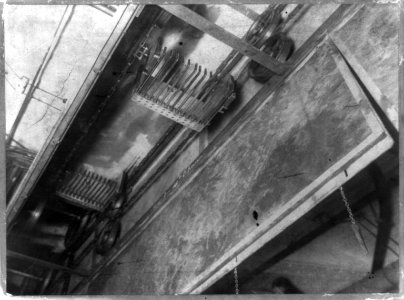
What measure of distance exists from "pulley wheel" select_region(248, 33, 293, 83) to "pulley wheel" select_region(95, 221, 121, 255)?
2452 mm

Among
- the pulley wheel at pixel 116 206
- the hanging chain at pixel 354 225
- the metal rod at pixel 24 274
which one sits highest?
the pulley wheel at pixel 116 206

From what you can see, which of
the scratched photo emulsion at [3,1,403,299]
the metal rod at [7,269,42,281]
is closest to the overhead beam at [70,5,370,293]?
the scratched photo emulsion at [3,1,403,299]

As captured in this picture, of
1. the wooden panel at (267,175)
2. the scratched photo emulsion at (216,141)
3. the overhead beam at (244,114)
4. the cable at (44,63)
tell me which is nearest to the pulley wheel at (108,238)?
the scratched photo emulsion at (216,141)

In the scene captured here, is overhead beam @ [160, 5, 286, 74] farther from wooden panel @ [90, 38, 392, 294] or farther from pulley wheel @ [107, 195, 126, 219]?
pulley wheel @ [107, 195, 126, 219]

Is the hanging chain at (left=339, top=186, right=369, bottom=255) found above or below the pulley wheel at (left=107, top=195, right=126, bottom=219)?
below

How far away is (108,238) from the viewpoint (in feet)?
14.1

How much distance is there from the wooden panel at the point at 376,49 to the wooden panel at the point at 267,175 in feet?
0.25

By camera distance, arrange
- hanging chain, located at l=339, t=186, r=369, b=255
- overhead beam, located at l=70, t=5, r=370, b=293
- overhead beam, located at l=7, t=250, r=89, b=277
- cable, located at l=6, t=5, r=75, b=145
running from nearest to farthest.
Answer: hanging chain, located at l=339, t=186, r=369, b=255 → overhead beam, located at l=70, t=5, r=370, b=293 → cable, located at l=6, t=5, r=75, b=145 → overhead beam, located at l=7, t=250, r=89, b=277

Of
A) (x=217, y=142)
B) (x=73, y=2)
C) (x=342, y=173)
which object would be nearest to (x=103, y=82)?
(x=217, y=142)

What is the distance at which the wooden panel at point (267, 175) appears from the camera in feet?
6.54

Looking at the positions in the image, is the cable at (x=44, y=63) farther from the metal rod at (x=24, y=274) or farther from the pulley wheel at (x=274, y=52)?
the pulley wheel at (x=274, y=52)

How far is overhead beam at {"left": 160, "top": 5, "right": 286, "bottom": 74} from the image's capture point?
90.0 inches

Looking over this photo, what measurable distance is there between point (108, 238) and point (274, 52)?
9.08 ft

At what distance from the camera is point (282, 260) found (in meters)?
3.19
